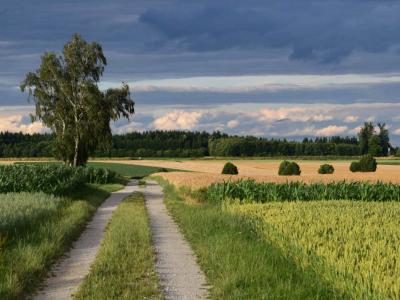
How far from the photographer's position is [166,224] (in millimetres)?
20547

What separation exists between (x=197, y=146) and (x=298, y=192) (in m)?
130

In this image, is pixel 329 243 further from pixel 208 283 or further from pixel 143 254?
pixel 143 254

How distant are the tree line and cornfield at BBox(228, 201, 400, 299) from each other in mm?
123181

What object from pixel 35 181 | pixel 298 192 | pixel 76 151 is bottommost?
pixel 298 192

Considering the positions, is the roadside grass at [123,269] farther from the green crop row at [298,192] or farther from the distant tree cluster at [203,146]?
the distant tree cluster at [203,146]

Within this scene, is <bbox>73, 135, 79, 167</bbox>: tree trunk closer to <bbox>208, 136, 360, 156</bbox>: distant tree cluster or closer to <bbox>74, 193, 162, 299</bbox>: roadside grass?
<bbox>74, 193, 162, 299</bbox>: roadside grass

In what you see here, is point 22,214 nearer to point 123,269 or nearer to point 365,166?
point 123,269

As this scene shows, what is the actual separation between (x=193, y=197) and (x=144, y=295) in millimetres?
23710

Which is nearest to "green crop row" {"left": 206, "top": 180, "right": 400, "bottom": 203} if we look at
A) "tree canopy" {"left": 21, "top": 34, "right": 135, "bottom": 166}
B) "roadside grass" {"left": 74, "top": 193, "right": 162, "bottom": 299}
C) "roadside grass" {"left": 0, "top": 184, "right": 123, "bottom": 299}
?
"roadside grass" {"left": 0, "top": 184, "right": 123, "bottom": 299}

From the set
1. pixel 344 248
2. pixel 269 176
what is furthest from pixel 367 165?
pixel 344 248

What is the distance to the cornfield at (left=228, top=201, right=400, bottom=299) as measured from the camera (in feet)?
26.5

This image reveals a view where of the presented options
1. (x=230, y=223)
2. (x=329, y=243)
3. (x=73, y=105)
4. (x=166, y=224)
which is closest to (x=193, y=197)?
(x=166, y=224)

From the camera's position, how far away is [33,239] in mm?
14789

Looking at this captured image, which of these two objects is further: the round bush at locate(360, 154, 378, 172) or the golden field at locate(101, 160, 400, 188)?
the round bush at locate(360, 154, 378, 172)
